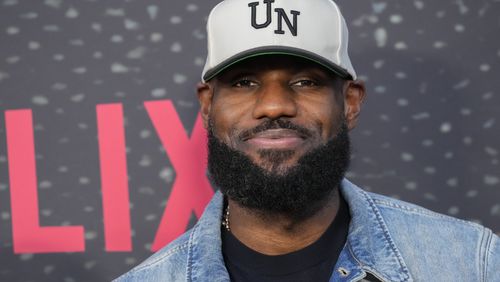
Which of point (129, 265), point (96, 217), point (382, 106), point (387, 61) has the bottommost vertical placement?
point (129, 265)

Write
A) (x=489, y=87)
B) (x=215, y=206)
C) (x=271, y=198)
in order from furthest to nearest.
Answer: (x=489, y=87), (x=215, y=206), (x=271, y=198)

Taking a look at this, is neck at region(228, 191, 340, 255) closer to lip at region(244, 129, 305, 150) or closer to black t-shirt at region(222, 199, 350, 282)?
black t-shirt at region(222, 199, 350, 282)

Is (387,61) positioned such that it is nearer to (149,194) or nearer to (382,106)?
(382,106)

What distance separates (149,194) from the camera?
5.02ft

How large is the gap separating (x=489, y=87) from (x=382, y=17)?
12.3 inches

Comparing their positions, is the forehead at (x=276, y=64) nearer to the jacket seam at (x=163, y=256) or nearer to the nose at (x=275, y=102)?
the nose at (x=275, y=102)

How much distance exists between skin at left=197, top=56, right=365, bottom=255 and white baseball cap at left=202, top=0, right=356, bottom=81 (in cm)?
3

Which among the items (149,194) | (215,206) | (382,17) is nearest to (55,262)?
(149,194)

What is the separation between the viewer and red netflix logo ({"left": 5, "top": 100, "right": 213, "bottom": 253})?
5.02 feet

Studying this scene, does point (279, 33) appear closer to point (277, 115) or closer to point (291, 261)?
point (277, 115)

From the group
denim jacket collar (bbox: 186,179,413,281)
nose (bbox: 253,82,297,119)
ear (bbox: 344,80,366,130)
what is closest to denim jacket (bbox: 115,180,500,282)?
denim jacket collar (bbox: 186,179,413,281)

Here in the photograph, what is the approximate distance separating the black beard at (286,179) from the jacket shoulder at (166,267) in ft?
0.49

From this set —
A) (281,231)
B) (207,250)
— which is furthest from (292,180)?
(207,250)

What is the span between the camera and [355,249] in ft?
3.60
